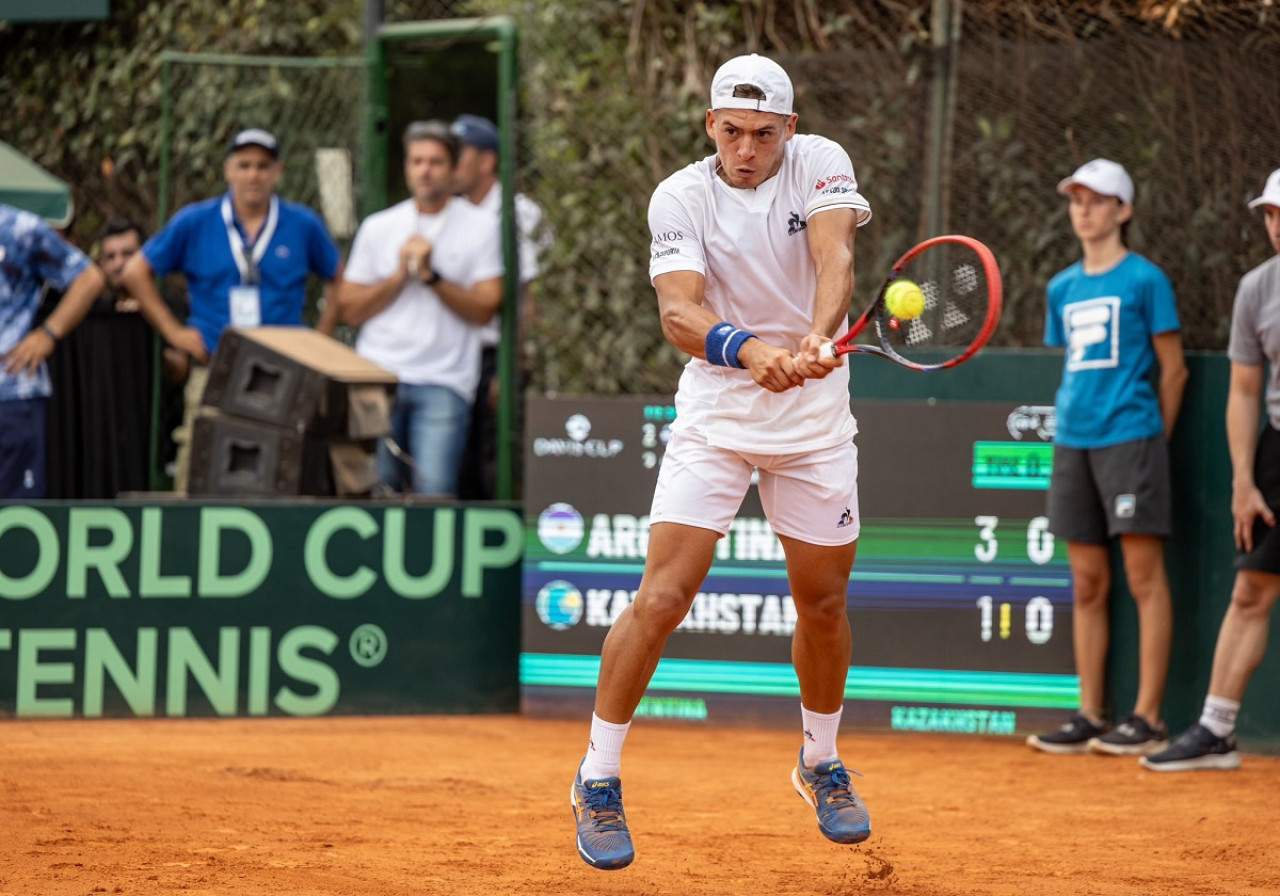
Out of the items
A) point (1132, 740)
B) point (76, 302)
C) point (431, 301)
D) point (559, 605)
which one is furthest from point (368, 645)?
point (1132, 740)

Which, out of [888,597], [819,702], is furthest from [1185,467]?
[819,702]

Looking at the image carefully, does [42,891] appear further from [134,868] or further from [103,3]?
[103,3]

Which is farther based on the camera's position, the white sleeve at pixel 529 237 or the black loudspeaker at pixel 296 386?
the white sleeve at pixel 529 237

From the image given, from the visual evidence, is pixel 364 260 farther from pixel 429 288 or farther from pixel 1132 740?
pixel 1132 740

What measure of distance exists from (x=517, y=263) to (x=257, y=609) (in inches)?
83.4

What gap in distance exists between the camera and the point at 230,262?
844 cm

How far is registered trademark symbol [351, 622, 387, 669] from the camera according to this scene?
7.88 metres

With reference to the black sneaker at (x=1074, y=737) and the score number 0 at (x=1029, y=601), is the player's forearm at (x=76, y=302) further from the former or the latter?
the black sneaker at (x=1074, y=737)

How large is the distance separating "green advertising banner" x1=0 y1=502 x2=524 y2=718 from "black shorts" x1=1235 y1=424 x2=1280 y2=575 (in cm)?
329

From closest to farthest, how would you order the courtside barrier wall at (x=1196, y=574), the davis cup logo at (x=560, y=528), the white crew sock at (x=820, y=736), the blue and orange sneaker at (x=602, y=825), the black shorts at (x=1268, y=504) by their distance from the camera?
the blue and orange sneaker at (x=602, y=825)
the white crew sock at (x=820, y=736)
the black shorts at (x=1268, y=504)
the courtside barrier wall at (x=1196, y=574)
the davis cup logo at (x=560, y=528)

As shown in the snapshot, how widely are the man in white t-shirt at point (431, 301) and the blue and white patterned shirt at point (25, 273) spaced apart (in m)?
1.38

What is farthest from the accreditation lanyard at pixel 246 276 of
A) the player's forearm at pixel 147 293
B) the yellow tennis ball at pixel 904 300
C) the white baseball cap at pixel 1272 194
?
the white baseball cap at pixel 1272 194

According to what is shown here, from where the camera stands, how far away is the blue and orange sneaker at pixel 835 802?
4.73 metres

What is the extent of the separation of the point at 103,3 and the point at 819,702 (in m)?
7.14
